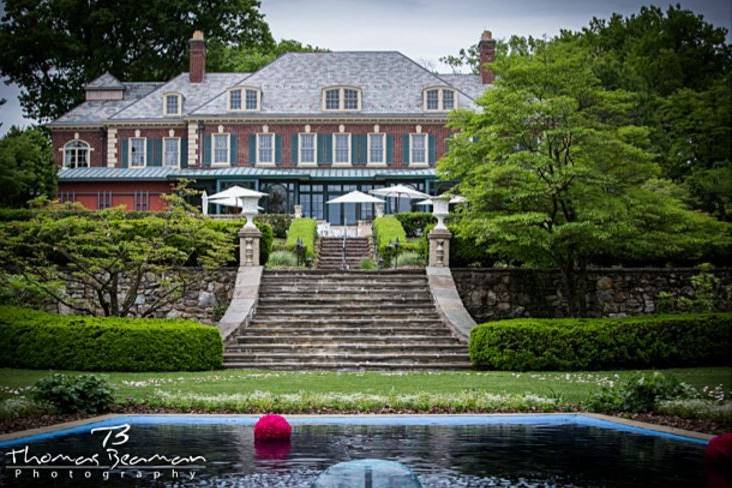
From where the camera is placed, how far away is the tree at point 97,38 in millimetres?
55500

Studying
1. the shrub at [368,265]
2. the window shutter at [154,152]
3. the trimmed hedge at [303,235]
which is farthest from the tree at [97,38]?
the shrub at [368,265]

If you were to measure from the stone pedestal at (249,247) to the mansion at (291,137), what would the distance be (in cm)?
2043

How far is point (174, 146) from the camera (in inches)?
1940

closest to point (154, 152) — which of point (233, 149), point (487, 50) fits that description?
point (233, 149)

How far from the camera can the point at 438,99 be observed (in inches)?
1871

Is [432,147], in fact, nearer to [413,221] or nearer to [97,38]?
[413,221]

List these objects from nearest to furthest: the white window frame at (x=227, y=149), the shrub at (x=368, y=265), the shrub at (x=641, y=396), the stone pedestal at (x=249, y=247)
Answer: the shrub at (x=641, y=396) → the stone pedestal at (x=249, y=247) → the shrub at (x=368, y=265) → the white window frame at (x=227, y=149)

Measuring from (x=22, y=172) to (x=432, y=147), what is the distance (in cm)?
1985

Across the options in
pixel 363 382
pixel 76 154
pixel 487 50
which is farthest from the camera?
pixel 487 50

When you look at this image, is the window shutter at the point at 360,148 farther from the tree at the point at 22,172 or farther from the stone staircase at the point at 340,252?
the tree at the point at 22,172

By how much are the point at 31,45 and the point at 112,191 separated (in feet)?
48.4

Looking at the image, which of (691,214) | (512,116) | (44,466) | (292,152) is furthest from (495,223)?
(292,152)

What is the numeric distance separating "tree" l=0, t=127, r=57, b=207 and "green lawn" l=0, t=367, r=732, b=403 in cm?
2161

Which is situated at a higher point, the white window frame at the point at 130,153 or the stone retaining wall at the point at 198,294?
the white window frame at the point at 130,153
